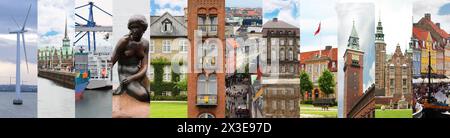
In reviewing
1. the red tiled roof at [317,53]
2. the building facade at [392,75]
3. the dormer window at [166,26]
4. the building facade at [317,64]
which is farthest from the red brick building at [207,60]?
the building facade at [392,75]

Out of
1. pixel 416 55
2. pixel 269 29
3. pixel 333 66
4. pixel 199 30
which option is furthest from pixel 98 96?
pixel 416 55

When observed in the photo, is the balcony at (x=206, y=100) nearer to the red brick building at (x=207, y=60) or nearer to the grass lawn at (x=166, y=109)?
the red brick building at (x=207, y=60)

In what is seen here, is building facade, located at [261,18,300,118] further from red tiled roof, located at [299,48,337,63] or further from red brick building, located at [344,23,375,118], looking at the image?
red brick building, located at [344,23,375,118]

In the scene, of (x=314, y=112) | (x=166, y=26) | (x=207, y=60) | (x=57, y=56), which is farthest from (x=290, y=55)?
(x=57, y=56)

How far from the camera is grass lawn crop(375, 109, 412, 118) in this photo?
32.6 metres

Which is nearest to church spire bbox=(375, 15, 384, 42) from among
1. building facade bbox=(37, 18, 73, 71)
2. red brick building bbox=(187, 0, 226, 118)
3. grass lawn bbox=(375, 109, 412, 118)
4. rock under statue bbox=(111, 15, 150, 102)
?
grass lawn bbox=(375, 109, 412, 118)

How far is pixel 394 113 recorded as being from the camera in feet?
108

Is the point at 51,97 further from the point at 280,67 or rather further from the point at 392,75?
the point at 392,75

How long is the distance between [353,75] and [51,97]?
46.8ft

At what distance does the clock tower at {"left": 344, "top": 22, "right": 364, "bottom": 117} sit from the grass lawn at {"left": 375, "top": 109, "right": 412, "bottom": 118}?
4.59 ft

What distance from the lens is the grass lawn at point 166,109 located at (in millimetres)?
30641

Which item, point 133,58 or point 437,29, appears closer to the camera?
point 133,58

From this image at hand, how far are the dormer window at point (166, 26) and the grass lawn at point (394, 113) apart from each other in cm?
1077

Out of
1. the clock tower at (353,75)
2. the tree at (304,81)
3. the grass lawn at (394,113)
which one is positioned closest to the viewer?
the clock tower at (353,75)
